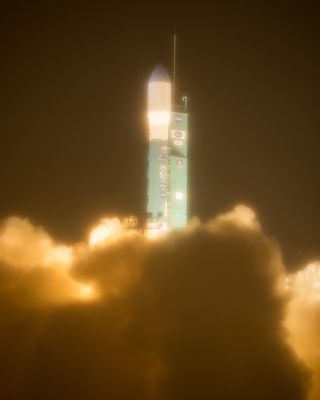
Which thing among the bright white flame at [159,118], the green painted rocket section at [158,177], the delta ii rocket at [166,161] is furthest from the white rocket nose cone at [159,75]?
the green painted rocket section at [158,177]

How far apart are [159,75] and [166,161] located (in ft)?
21.8

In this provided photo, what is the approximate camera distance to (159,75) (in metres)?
53.1

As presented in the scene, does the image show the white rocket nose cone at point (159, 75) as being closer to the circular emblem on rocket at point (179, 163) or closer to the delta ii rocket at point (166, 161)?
the delta ii rocket at point (166, 161)

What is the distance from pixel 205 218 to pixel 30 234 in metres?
13.7

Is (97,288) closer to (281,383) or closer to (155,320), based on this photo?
(155,320)

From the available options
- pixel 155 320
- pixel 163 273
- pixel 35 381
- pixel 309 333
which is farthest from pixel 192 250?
pixel 35 381

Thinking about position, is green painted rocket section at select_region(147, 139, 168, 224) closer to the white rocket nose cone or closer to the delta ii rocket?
the delta ii rocket

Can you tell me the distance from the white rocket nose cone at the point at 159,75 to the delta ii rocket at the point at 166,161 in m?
0.08

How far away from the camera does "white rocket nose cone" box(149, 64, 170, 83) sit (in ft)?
173

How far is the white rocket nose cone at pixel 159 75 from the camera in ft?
173

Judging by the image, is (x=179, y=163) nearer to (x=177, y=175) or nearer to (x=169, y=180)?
(x=177, y=175)

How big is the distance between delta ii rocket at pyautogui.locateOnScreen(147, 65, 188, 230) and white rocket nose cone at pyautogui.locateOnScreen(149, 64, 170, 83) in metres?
0.08

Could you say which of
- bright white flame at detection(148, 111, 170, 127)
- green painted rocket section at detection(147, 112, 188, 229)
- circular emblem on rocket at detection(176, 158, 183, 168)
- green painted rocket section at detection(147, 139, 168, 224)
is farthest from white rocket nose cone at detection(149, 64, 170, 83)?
circular emblem on rocket at detection(176, 158, 183, 168)

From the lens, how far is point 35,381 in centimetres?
3538
